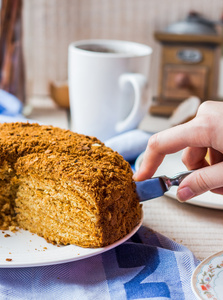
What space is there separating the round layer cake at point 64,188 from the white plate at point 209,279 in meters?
0.17

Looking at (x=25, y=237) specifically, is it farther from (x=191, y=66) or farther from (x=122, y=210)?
(x=191, y=66)

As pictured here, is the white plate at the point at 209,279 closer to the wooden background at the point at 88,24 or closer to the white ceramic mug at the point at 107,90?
the white ceramic mug at the point at 107,90

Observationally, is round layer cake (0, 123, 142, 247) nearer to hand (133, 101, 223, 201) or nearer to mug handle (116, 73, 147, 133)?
hand (133, 101, 223, 201)

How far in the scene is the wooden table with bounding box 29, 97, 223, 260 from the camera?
96cm

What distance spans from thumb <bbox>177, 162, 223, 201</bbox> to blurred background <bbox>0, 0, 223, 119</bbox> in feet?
4.46

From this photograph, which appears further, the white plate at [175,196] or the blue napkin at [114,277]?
the white plate at [175,196]

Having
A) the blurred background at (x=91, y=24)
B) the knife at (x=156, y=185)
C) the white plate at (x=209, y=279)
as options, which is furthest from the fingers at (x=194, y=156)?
the blurred background at (x=91, y=24)

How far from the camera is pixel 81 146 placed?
3.15 ft

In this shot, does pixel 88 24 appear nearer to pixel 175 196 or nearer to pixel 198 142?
pixel 175 196

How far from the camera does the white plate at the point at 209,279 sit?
72 cm

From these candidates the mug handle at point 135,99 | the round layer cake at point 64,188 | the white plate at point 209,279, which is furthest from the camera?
the mug handle at point 135,99

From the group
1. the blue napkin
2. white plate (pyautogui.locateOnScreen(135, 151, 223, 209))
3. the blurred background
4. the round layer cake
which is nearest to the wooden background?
the blurred background

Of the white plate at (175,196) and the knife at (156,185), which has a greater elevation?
the knife at (156,185)

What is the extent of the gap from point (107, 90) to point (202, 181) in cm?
67
